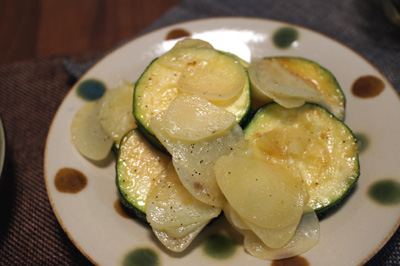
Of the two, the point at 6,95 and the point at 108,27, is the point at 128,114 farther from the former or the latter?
the point at 108,27

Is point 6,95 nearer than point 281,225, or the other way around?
point 281,225

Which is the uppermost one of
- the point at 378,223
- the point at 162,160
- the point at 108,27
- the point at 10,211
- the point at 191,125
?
the point at 191,125

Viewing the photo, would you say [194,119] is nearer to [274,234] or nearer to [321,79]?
[274,234]

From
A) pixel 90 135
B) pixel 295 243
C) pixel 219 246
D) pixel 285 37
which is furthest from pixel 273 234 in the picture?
pixel 285 37

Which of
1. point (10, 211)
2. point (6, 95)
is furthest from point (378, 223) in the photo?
point (6, 95)

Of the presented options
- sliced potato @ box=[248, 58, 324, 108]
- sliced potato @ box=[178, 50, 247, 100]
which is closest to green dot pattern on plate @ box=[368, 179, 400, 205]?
sliced potato @ box=[248, 58, 324, 108]

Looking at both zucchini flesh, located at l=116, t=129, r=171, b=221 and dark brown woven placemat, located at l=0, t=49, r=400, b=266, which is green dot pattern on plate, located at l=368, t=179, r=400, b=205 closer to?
dark brown woven placemat, located at l=0, t=49, r=400, b=266

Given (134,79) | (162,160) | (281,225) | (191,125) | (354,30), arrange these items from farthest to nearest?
1. (354,30)
2. (134,79)
3. (162,160)
4. (191,125)
5. (281,225)
